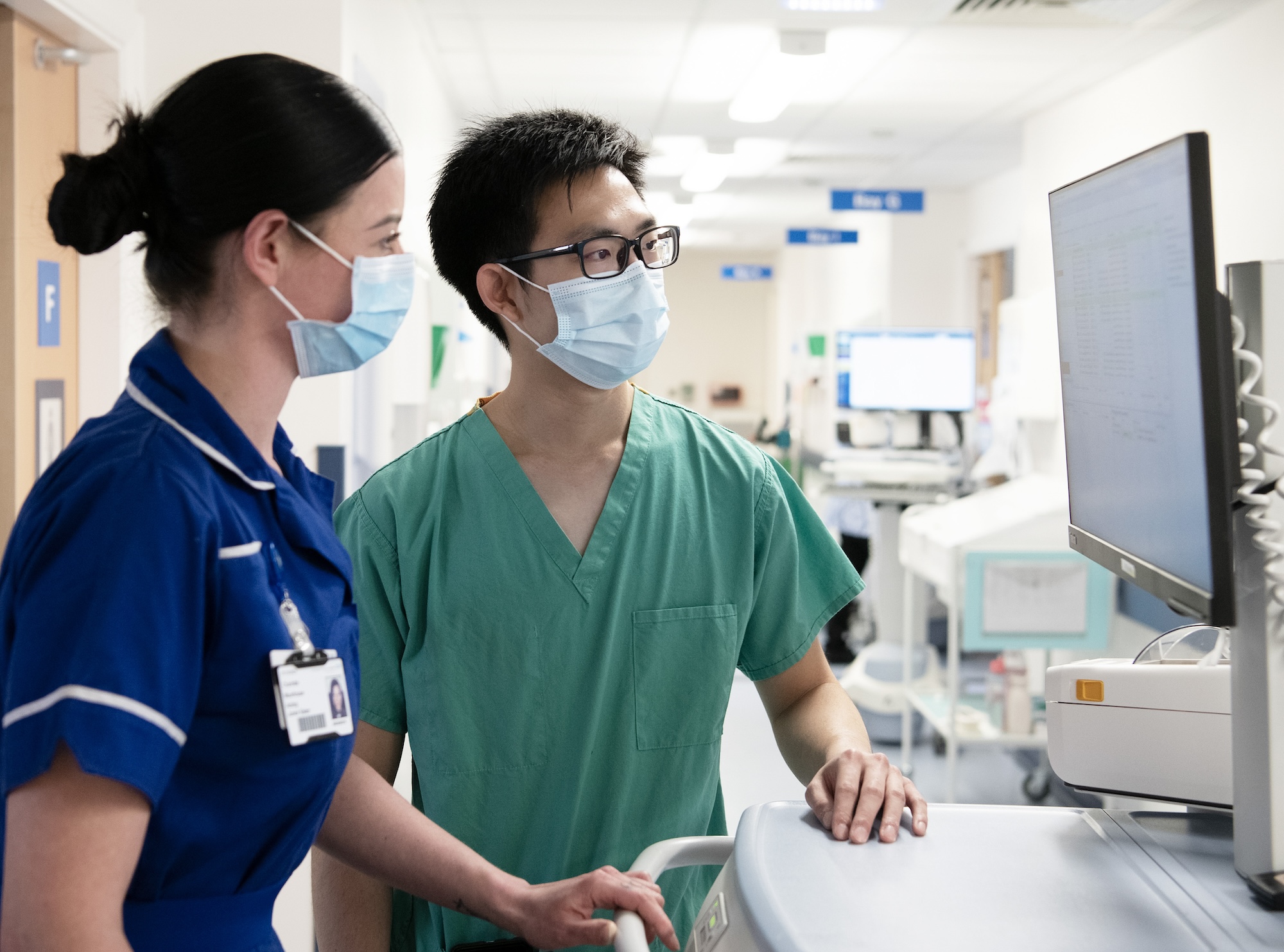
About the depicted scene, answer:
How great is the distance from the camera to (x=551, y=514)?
125cm

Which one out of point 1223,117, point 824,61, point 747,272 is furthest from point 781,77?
point 747,272

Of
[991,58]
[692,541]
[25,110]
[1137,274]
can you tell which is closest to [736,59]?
[991,58]

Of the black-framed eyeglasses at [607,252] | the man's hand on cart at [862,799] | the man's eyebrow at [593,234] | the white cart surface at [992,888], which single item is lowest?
the white cart surface at [992,888]

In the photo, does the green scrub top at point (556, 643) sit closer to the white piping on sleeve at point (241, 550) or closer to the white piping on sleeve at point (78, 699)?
the white piping on sleeve at point (241, 550)

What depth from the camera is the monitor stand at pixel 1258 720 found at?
0.76m

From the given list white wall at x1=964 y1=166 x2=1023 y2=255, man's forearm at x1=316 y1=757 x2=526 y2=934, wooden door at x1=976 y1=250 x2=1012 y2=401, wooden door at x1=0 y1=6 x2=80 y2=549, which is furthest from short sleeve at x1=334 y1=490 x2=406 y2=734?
wooden door at x1=976 y1=250 x2=1012 y2=401

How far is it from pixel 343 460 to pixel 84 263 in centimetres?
70

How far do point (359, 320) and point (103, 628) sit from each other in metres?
0.39

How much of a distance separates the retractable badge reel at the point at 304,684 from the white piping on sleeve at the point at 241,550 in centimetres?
3

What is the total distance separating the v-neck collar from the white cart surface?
36 centimetres

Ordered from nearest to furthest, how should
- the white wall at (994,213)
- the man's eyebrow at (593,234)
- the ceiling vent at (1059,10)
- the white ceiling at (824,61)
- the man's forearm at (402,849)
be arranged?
the man's forearm at (402,849), the man's eyebrow at (593,234), the ceiling vent at (1059,10), the white ceiling at (824,61), the white wall at (994,213)

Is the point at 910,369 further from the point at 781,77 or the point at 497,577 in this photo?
the point at 497,577

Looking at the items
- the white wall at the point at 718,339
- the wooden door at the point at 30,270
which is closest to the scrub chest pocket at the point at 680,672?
the wooden door at the point at 30,270

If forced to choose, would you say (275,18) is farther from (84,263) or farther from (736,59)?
(736,59)
